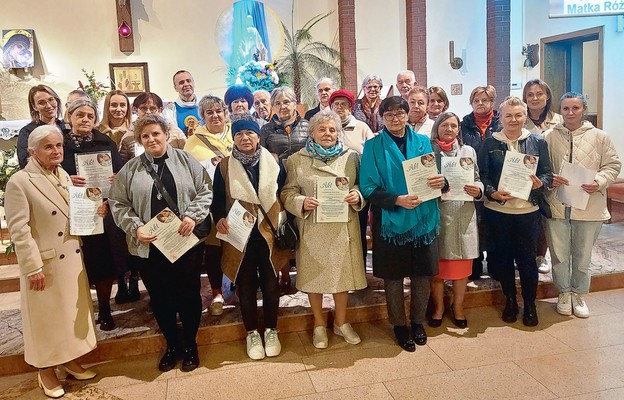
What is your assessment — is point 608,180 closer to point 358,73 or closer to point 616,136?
point 616,136

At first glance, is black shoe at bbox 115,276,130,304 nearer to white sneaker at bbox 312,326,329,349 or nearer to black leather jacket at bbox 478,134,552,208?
white sneaker at bbox 312,326,329,349

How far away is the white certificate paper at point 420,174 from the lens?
2658 millimetres

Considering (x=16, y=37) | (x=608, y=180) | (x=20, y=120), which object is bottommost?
(x=608, y=180)

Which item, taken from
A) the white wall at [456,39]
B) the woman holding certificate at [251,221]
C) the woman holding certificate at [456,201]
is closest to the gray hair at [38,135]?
the woman holding certificate at [251,221]

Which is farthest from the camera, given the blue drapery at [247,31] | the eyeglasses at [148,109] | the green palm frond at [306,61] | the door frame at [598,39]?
the green palm frond at [306,61]

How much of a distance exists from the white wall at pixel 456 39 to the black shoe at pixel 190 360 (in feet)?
19.8

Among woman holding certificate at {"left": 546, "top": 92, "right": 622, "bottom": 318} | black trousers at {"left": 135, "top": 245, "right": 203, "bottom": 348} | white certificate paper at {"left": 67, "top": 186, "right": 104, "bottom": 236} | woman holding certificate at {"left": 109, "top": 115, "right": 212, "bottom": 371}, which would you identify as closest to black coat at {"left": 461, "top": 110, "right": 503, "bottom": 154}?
woman holding certificate at {"left": 546, "top": 92, "right": 622, "bottom": 318}

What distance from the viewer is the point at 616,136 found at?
661cm

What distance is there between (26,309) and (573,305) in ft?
11.0

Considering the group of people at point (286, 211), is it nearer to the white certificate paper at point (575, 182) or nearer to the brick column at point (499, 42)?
the white certificate paper at point (575, 182)

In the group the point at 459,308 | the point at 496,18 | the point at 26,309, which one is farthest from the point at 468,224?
the point at 496,18

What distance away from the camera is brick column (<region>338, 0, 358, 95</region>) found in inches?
286

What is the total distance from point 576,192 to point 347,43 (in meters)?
5.00

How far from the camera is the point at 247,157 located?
268 cm
